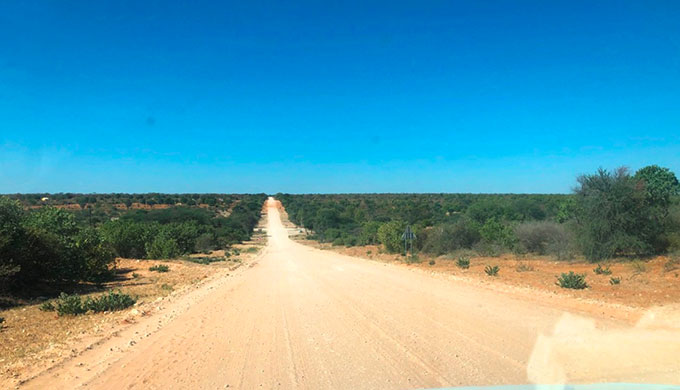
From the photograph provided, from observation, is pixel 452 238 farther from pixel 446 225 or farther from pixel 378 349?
pixel 378 349

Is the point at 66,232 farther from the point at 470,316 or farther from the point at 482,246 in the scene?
the point at 482,246

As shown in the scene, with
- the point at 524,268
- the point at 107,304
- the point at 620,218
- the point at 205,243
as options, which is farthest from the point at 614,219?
the point at 205,243

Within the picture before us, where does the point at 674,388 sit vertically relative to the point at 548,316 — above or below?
above

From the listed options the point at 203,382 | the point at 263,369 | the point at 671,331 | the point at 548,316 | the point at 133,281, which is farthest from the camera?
the point at 133,281

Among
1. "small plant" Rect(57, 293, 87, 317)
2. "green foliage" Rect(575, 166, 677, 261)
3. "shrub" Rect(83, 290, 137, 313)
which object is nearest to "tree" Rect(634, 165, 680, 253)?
"green foliage" Rect(575, 166, 677, 261)

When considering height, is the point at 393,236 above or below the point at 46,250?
below

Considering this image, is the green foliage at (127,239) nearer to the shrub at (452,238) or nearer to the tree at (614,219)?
the shrub at (452,238)

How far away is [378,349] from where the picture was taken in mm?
7188

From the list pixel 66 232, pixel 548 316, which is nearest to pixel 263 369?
pixel 548 316

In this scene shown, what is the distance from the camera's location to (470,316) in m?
9.59

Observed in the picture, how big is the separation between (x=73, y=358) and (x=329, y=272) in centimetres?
1372

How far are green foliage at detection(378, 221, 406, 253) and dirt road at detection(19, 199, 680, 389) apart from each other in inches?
879

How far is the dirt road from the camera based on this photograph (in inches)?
229

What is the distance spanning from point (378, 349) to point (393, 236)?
1087 inches
